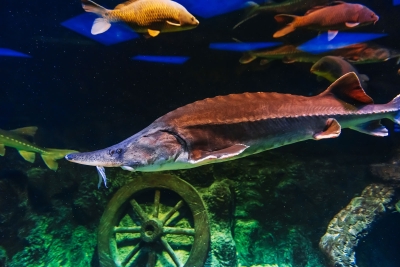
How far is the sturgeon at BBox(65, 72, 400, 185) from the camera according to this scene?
1618 millimetres

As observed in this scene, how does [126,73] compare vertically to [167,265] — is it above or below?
above

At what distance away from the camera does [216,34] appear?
147 inches

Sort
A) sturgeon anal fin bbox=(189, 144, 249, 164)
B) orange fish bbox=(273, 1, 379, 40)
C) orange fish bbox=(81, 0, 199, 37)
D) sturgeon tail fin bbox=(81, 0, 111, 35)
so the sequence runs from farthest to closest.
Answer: orange fish bbox=(273, 1, 379, 40)
sturgeon tail fin bbox=(81, 0, 111, 35)
orange fish bbox=(81, 0, 199, 37)
sturgeon anal fin bbox=(189, 144, 249, 164)

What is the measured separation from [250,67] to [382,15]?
1629mm

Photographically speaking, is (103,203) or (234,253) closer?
(234,253)

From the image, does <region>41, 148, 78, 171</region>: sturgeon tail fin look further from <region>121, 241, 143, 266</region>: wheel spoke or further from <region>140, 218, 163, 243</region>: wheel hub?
<region>121, 241, 143, 266</region>: wheel spoke

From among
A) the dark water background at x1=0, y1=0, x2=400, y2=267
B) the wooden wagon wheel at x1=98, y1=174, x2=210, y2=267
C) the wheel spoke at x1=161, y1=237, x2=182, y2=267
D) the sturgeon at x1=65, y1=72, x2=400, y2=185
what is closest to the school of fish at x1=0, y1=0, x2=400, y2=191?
the sturgeon at x1=65, y1=72, x2=400, y2=185

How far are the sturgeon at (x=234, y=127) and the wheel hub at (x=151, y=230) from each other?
7.37 ft

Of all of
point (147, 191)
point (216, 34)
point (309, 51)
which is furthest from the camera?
point (147, 191)

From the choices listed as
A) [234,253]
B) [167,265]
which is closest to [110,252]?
[167,265]

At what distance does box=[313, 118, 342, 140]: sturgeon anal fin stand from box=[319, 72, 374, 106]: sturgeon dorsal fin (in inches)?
10.9

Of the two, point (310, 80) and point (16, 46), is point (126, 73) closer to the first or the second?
point (16, 46)

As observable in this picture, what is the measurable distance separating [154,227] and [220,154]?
2.50 m

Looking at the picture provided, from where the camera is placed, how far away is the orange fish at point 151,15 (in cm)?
213
